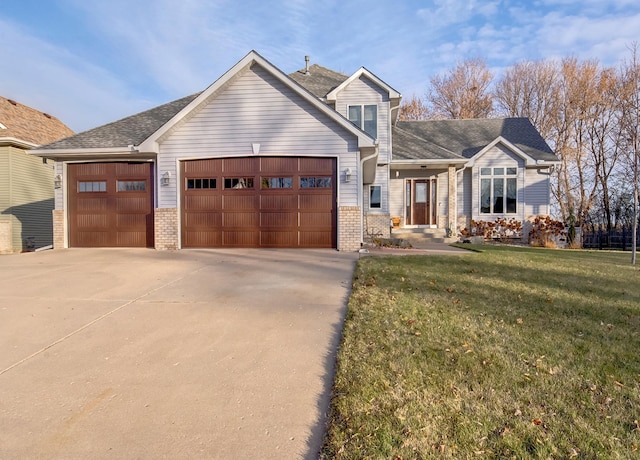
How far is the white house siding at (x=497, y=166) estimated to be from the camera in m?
15.9

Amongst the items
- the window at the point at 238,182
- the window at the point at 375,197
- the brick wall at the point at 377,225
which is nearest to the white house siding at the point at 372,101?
the window at the point at 375,197

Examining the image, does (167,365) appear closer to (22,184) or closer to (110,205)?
(110,205)

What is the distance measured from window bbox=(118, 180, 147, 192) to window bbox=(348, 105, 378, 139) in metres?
8.30

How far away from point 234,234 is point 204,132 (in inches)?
122

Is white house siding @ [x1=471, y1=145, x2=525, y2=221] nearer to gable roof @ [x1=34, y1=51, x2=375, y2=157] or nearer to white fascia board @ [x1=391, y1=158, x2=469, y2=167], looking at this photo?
white fascia board @ [x1=391, y1=158, x2=469, y2=167]

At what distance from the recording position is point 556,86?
26359 mm

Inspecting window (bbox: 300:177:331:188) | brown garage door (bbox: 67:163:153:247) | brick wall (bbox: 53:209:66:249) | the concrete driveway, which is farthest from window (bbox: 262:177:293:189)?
brick wall (bbox: 53:209:66:249)

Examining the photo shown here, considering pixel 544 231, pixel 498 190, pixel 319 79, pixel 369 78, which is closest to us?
pixel 369 78

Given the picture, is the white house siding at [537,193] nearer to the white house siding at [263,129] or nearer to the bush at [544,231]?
the bush at [544,231]

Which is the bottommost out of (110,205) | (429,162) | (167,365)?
(167,365)

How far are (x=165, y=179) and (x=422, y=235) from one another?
1007cm

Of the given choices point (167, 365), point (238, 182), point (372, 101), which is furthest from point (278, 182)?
point (167, 365)

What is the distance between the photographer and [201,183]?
34.8ft

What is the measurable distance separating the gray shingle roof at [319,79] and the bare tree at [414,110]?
581 inches
